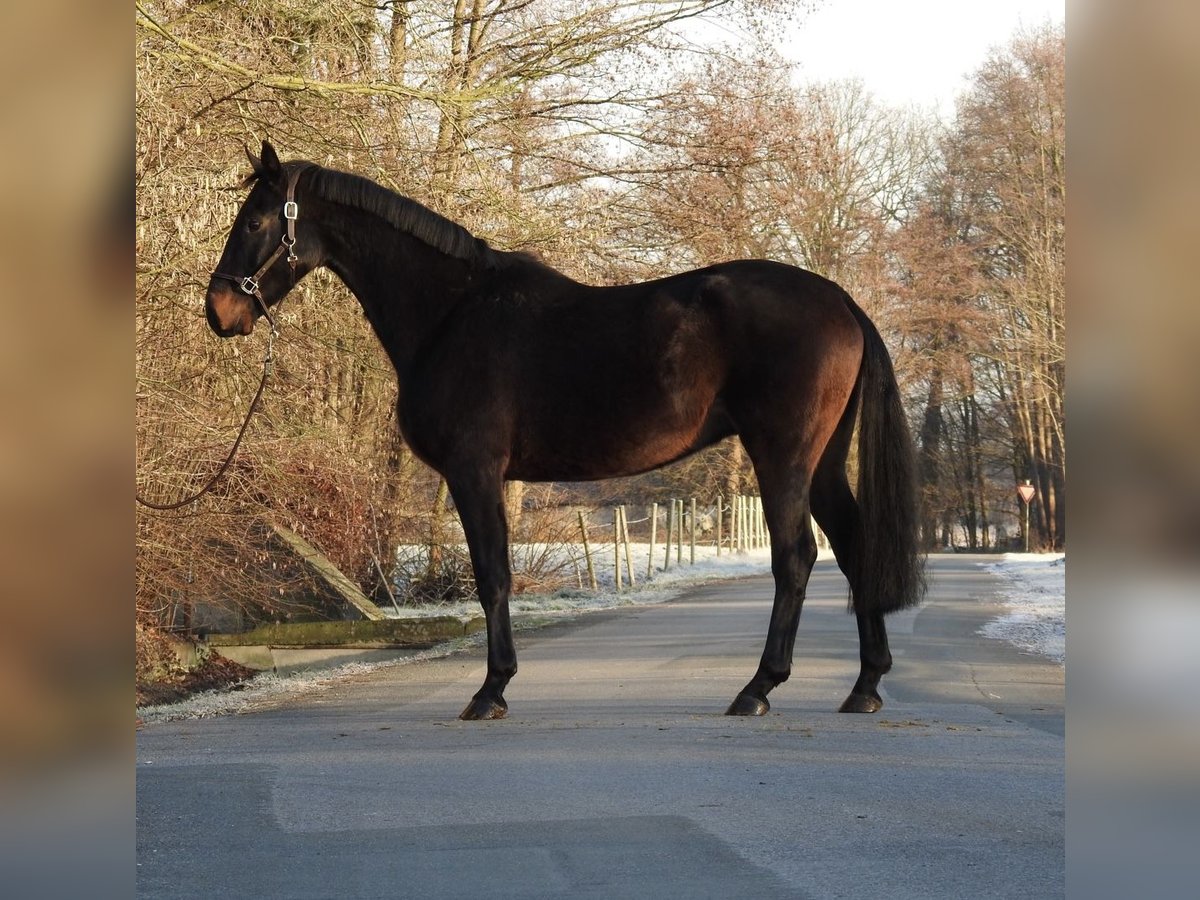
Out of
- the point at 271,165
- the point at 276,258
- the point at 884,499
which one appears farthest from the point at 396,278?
the point at 884,499

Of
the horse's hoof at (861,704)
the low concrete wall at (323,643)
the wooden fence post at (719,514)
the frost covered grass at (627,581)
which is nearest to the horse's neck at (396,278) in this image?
the horse's hoof at (861,704)

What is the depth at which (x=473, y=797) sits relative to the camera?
16.3ft

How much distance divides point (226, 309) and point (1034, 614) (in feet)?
33.3

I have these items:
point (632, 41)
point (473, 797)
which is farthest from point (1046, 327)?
point (473, 797)

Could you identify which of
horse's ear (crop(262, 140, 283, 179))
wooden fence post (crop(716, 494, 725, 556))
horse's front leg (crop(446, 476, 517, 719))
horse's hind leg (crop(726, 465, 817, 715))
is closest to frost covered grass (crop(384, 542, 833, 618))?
wooden fence post (crop(716, 494, 725, 556))

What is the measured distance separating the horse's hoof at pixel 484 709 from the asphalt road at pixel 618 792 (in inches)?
2.7

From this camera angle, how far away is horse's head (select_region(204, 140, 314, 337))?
7.34 metres

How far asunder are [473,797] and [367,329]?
9.72m

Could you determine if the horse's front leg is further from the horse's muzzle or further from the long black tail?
the long black tail

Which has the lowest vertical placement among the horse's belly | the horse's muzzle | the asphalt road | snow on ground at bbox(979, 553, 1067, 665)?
snow on ground at bbox(979, 553, 1067, 665)

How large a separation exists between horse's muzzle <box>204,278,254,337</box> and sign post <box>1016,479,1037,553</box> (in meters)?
36.6

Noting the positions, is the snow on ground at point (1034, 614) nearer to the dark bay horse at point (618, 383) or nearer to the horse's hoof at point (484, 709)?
the dark bay horse at point (618, 383)

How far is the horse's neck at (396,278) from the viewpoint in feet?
24.6
